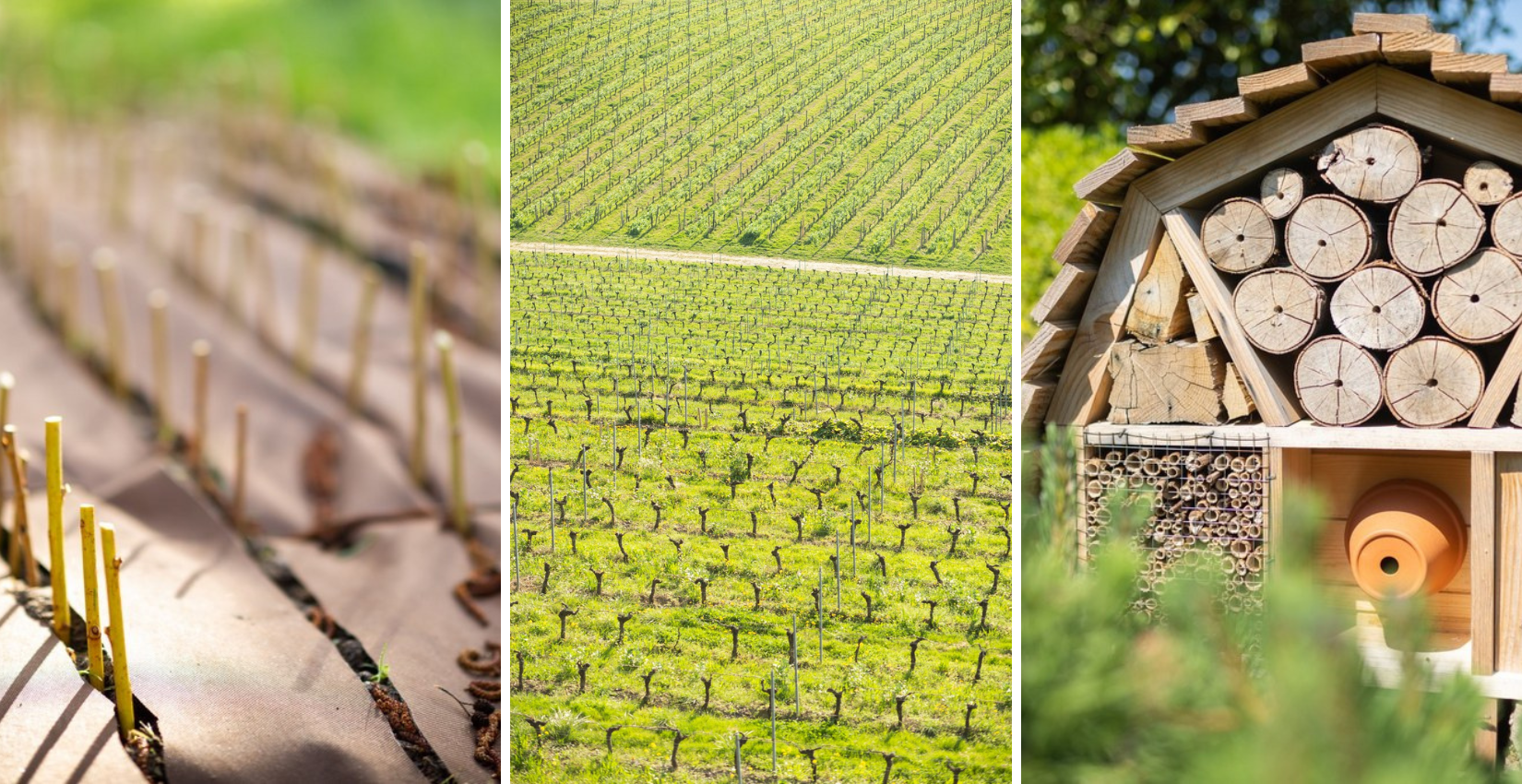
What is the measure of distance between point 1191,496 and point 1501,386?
787 millimetres

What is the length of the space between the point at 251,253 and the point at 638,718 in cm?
268

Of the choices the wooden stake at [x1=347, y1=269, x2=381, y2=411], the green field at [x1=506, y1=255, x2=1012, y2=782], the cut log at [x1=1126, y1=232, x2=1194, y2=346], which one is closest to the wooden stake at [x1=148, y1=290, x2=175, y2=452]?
the wooden stake at [x1=347, y1=269, x2=381, y2=411]

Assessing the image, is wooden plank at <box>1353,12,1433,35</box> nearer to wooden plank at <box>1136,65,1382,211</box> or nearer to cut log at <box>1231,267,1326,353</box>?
wooden plank at <box>1136,65,1382,211</box>

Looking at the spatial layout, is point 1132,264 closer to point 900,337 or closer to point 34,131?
point 900,337

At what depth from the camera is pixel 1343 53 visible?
105 inches

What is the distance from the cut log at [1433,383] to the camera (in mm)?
2715

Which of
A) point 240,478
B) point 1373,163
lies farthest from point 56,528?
point 1373,163

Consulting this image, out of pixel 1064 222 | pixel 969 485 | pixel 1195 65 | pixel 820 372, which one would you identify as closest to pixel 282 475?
pixel 820 372

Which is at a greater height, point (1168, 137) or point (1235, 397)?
point (1168, 137)

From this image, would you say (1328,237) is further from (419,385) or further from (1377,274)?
(419,385)

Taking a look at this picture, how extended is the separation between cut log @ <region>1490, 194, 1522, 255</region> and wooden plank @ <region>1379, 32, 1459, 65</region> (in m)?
0.41

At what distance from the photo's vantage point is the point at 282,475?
3572 mm

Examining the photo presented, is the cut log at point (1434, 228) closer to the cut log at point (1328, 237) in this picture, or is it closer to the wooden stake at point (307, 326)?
the cut log at point (1328, 237)

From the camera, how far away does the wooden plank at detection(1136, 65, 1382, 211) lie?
2785 mm
